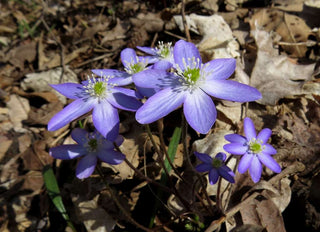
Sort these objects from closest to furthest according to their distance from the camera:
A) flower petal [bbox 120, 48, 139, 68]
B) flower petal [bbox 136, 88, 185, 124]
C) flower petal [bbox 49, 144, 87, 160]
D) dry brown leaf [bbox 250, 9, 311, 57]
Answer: flower petal [bbox 136, 88, 185, 124] → flower petal [bbox 49, 144, 87, 160] → flower petal [bbox 120, 48, 139, 68] → dry brown leaf [bbox 250, 9, 311, 57]

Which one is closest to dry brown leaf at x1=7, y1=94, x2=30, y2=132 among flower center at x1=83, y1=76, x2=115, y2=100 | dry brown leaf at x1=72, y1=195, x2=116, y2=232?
dry brown leaf at x1=72, y1=195, x2=116, y2=232

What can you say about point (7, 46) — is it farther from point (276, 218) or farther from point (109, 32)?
point (276, 218)

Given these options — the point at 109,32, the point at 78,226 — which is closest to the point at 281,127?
the point at 78,226

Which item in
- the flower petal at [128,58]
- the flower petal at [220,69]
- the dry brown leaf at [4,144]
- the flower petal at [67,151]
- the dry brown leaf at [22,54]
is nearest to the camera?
the flower petal at [220,69]

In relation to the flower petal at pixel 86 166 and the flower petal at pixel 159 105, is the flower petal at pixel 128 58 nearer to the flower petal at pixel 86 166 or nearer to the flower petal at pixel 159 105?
the flower petal at pixel 159 105

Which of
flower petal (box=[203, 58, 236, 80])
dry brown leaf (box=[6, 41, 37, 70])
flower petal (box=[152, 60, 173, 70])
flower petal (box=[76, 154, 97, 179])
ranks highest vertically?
flower petal (box=[203, 58, 236, 80])

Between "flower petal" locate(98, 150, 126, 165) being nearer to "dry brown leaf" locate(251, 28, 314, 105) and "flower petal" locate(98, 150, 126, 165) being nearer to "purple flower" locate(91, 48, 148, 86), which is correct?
"purple flower" locate(91, 48, 148, 86)

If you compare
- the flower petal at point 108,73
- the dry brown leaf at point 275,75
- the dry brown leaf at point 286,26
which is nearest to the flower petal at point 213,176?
the flower petal at point 108,73
